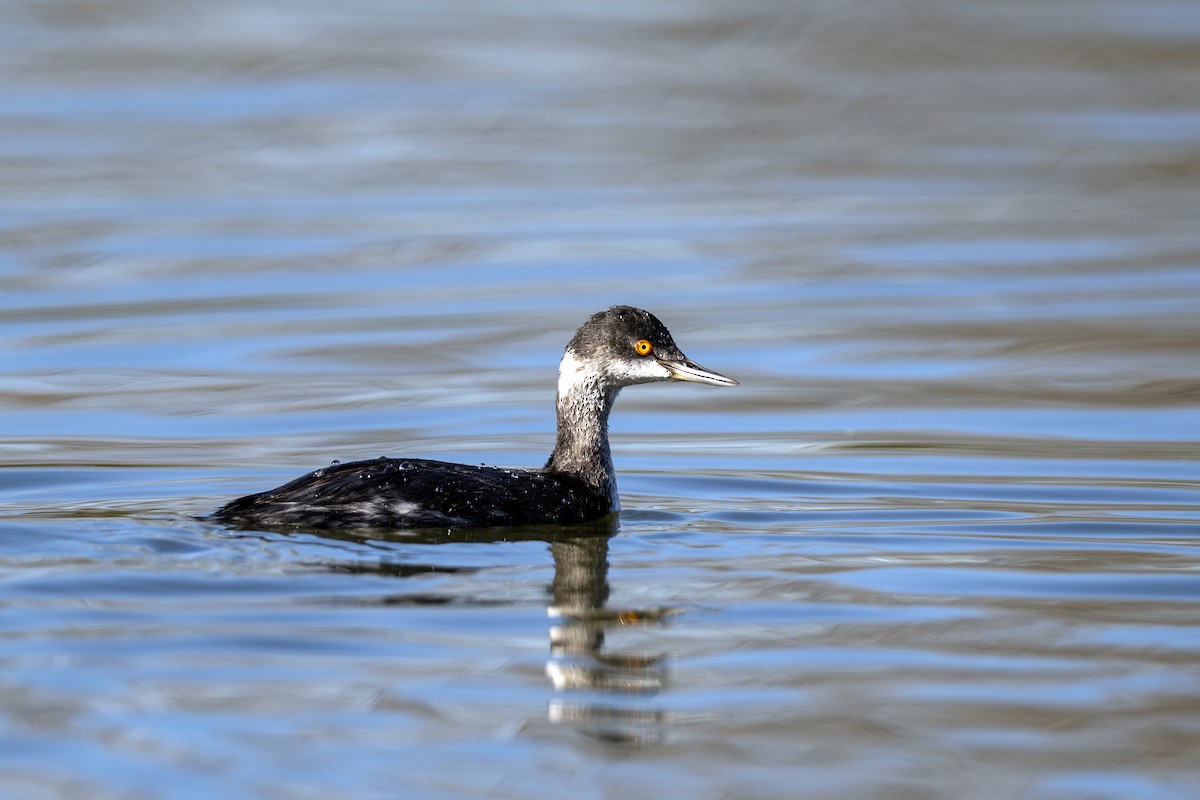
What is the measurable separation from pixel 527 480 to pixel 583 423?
667 mm

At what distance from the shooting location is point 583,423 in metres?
10.6

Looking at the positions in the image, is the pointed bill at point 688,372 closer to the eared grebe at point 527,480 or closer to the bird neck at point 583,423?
the eared grebe at point 527,480

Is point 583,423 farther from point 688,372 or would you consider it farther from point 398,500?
point 398,500

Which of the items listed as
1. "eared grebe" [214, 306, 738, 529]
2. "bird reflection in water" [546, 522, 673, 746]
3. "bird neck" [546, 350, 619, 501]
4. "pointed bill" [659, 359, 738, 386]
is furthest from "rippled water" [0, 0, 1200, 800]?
"pointed bill" [659, 359, 738, 386]

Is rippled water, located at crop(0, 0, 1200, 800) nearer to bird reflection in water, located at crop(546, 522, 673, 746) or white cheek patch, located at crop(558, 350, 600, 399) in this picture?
bird reflection in water, located at crop(546, 522, 673, 746)

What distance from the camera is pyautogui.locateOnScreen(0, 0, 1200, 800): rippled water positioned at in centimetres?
704

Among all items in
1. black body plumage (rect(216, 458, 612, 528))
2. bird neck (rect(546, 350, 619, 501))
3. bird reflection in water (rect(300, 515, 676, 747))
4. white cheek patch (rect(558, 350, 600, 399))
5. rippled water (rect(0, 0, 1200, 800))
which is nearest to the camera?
rippled water (rect(0, 0, 1200, 800))

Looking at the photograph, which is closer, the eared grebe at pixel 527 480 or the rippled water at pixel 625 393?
the rippled water at pixel 625 393

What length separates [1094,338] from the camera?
15305 millimetres

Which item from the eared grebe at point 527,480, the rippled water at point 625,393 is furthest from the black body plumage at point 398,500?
the rippled water at point 625,393

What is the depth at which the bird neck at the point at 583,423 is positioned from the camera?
34.3 ft

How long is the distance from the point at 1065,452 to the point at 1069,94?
13.7 m

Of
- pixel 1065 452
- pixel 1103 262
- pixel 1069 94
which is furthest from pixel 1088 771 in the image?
pixel 1069 94

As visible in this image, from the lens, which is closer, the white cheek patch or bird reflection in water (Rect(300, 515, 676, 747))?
bird reflection in water (Rect(300, 515, 676, 747))
